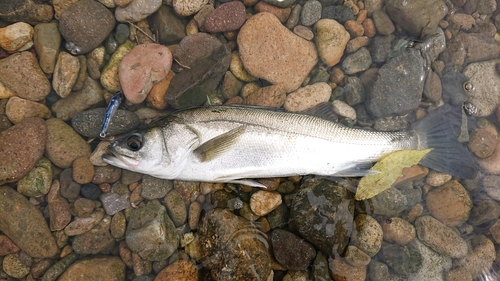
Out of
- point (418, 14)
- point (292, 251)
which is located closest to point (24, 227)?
point (292, 251)

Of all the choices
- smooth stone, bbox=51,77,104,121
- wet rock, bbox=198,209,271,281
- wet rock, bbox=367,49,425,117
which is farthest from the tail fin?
smooth stone, bbox=51,77,104,121

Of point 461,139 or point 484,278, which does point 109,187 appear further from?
→ point 484,278

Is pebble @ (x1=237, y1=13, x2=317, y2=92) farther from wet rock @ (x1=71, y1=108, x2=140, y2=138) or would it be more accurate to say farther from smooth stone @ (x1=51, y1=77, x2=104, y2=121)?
smooth stone @ (x1=51, y1=77, x2=104, y2=121)

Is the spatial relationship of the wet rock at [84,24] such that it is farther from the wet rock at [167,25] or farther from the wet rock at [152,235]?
the wet rock at [152,235]

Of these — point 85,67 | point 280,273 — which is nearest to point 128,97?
point 85,67

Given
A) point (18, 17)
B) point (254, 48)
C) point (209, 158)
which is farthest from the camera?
point (254, 48)

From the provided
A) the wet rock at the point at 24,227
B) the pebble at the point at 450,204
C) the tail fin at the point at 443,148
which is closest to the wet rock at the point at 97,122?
the wet rock at the point at 24,227

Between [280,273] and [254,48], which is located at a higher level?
[254,48]

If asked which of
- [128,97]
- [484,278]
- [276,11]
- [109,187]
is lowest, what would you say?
[484,278]
